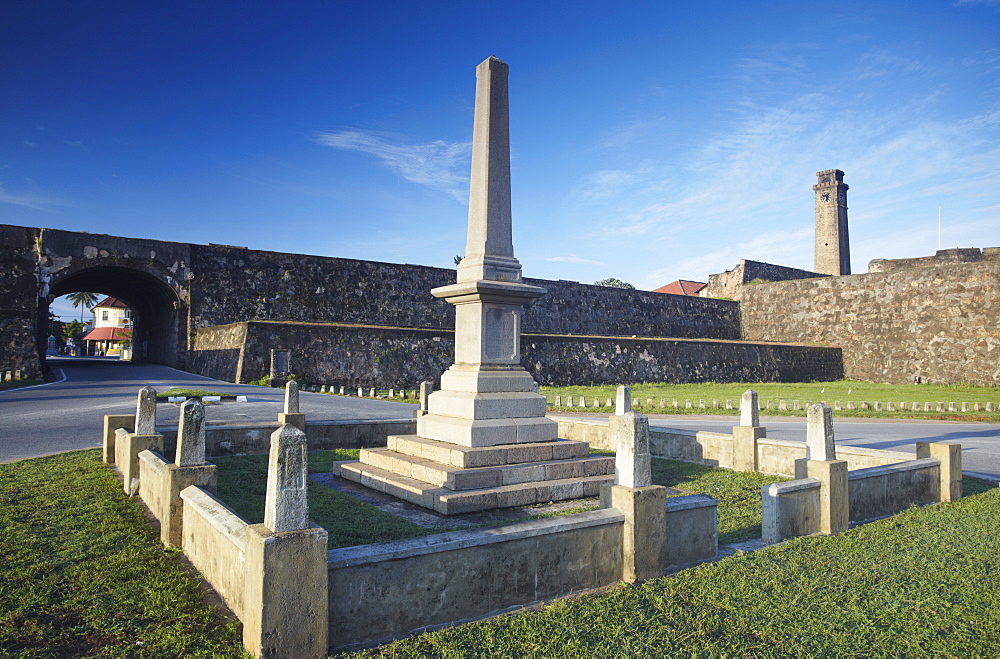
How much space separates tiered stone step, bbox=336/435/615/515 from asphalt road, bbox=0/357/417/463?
367 cm

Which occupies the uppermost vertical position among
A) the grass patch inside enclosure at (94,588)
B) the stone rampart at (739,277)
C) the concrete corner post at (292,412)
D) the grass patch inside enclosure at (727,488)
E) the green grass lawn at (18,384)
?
the stone rampart at (739,277)

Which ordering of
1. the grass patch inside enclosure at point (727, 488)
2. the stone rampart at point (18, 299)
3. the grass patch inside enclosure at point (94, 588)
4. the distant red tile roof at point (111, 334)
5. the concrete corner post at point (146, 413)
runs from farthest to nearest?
the distant red tile roof at point (111, 334)
the stone rampart at point (18, 299)
the concrete corner post at point (146, 413)
the grass patch inside enclosure at point (727, 488)
the grass patch inside enclosure at point (94, 588)

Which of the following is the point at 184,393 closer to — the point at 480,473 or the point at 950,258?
the point at 480,473

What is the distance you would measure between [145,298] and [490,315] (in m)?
26.4

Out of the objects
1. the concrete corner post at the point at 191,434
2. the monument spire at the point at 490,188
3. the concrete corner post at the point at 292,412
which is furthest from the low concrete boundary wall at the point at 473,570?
the concrete corner post at the point at 292,412

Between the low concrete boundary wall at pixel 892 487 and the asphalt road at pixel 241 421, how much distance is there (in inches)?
97.5

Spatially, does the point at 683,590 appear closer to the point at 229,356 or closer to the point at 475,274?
the point at 475,274

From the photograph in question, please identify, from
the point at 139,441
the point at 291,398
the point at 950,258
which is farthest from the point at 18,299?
the point at 950,258

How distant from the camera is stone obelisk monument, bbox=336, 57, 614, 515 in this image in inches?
259

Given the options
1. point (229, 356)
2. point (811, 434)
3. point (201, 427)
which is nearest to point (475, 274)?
point (201, 427)

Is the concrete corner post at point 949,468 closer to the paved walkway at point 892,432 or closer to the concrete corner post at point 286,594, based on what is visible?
the paved walkway at point 892,432

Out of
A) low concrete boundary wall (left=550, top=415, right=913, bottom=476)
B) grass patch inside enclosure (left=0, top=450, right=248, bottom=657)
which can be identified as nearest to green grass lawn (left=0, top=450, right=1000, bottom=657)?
grass patch inside enclosure (left=0, top=450, right=248, bottom=657)

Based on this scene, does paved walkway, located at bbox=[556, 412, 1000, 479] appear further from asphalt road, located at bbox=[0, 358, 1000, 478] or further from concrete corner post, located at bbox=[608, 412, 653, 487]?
concrete corner post, located at bbox=[608, 412, 653, 487]

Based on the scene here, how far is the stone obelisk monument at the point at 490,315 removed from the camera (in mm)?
6953
